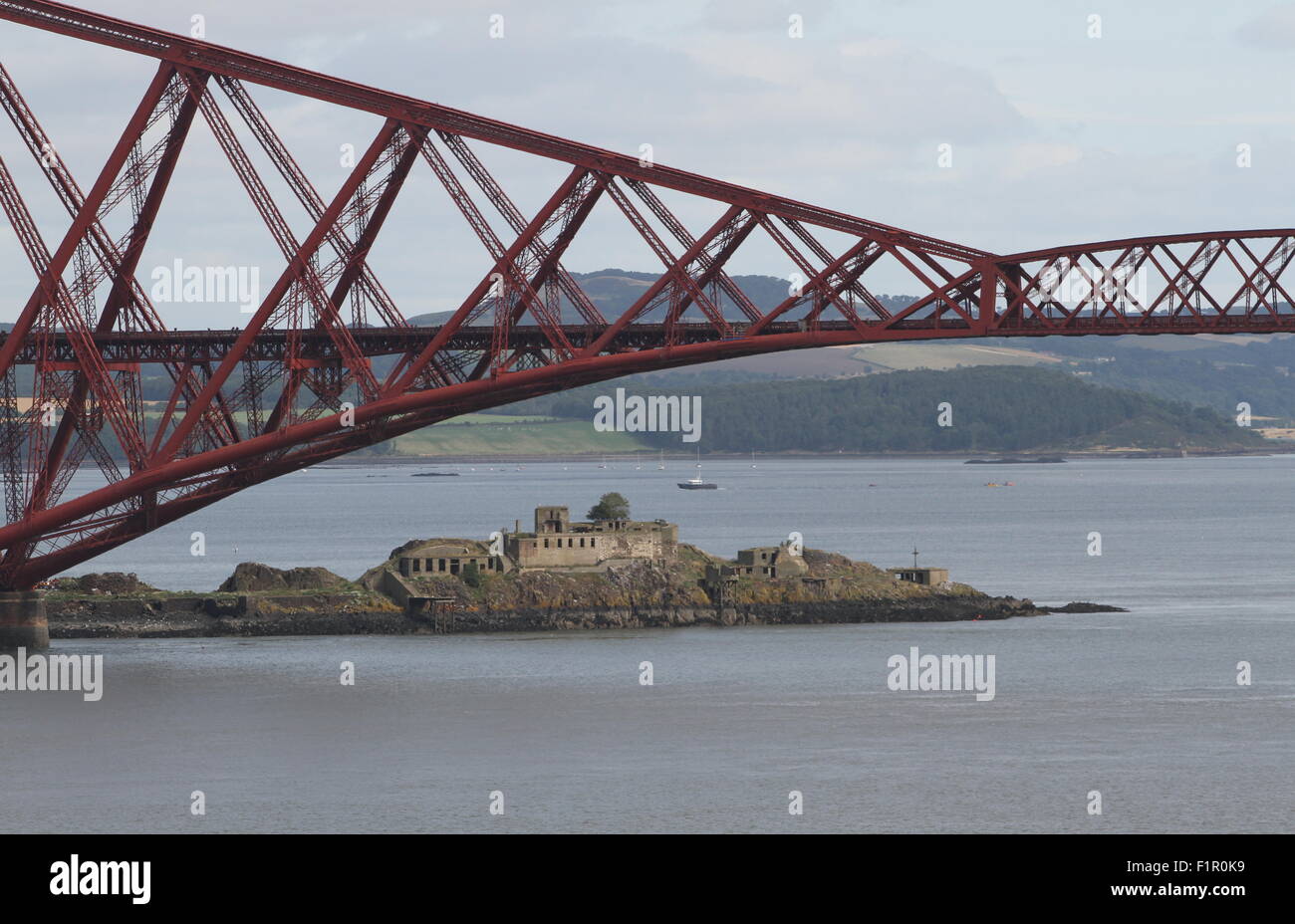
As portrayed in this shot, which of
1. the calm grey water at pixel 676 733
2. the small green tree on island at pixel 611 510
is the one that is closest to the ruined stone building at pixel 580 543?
the small green tree on island at pixel 611 510

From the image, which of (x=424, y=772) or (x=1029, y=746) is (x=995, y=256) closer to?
(x=1029, y=746)

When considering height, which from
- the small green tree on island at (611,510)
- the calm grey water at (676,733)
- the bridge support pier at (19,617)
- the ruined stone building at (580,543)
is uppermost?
the small green tree on island at (611,510)

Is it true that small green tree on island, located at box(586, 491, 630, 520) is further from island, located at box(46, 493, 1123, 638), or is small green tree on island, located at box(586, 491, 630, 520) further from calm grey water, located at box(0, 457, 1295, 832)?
calm grey water, located at box(0, 457, 1295, 832)

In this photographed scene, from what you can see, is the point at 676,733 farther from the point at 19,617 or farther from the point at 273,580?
the point at 273,580

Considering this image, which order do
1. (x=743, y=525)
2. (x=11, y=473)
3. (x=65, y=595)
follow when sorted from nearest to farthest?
(x=11, y=473) < (x=65, y=595) < (x=743, y=525)

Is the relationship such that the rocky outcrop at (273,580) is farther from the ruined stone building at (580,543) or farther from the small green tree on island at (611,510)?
the small green tree on island at (611,510)

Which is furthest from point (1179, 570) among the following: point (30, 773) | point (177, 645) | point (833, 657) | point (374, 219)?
point (30, 773)

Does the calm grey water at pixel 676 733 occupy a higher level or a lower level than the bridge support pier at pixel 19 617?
lower

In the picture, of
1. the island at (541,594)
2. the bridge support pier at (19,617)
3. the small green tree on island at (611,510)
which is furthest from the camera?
the small green tree on island at (611,510)
